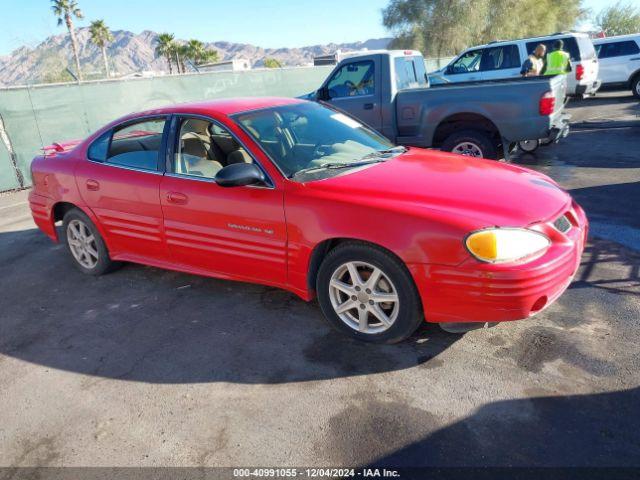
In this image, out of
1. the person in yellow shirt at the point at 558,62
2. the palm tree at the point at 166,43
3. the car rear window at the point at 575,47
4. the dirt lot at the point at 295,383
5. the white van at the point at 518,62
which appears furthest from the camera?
the palm tree at the point at 166,43

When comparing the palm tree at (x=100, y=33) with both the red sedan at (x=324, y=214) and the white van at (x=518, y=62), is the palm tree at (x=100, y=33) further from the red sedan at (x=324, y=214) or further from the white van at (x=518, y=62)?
the red sedan at (x=324, y=214)

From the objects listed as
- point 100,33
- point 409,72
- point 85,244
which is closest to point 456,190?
point 85,244

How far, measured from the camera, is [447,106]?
23.5 feet

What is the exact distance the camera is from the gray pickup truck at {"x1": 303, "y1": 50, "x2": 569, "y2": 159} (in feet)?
22.0

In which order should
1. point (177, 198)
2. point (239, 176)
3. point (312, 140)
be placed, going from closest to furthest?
point (239, 176) → point (177, 198) → point (312, 140)

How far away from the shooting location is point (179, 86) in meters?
13.6

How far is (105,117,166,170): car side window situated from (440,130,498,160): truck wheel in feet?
14.7

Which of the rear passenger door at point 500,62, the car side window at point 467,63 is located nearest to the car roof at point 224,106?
the rear passenger door at point 500,62

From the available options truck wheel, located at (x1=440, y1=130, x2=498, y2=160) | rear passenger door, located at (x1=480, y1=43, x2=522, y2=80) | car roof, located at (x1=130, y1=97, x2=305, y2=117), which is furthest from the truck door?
rear passenger door, located at (x1=480, y1=43, x2=522, y2=80)

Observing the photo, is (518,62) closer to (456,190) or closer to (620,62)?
(620,62)

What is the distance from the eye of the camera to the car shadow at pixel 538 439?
229cm

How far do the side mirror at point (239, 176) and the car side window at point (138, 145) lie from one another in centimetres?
95

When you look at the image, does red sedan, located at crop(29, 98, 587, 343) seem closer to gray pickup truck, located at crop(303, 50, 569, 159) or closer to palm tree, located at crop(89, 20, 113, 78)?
gray pickup truck, located at crop(303, 50, 569, 159)

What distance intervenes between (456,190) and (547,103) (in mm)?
4180
